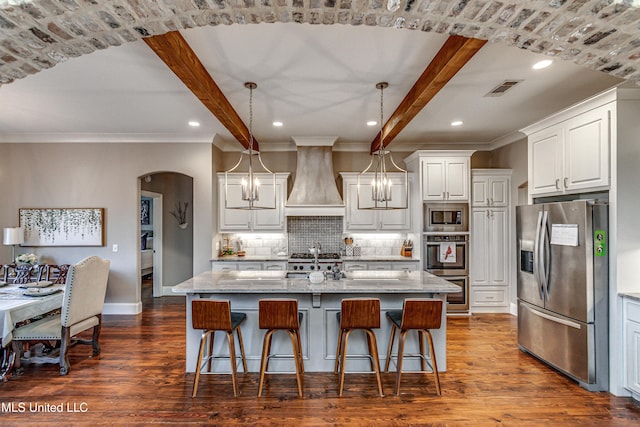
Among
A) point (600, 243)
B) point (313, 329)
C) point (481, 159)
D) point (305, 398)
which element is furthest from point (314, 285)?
point (481, 159)

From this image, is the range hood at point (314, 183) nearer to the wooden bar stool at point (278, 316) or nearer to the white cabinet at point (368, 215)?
the white cabinet at point (368, 215)

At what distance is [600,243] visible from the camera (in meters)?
2.87

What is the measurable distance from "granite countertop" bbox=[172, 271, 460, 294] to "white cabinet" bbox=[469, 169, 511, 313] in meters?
2.27

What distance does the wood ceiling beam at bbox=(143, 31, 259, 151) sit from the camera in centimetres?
230

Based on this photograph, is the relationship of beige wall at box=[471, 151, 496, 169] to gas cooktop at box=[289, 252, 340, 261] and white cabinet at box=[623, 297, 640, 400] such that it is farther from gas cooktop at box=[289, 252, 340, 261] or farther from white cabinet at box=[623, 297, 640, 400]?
white cabinet at box=[623, 297, 640, 400]

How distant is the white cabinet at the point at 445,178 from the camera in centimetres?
530

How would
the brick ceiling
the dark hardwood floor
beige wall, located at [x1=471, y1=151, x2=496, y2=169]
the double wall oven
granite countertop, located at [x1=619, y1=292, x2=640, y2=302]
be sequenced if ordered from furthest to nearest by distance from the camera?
1. beige wall, located at [x1=471, y1=151, x2=496, y2=169]
2. the double wall oven
3. granite countertop, located at [x1=619, y1=292, x2=640, y2=302]
4. the dark hardwood floor
5. the brick ceiling

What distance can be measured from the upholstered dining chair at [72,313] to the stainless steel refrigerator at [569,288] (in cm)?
454

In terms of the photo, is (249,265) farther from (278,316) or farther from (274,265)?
(278,316)

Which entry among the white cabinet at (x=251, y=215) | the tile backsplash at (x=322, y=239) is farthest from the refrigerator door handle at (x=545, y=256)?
the white cabinet at (x=251, y=215)

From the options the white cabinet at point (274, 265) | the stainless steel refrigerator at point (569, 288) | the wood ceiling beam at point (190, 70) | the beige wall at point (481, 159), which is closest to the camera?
the wood ceiling beam at point (190, 70)

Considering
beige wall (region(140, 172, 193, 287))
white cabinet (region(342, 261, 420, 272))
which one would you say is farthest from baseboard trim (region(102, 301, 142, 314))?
white cabinet (region(342, 261, 420, 272))

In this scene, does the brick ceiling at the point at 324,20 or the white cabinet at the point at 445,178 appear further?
the white cabinet at the point at 445,178

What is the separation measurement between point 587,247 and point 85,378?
470cm
